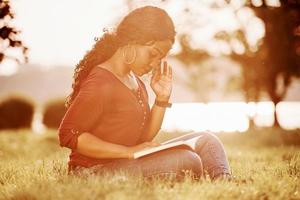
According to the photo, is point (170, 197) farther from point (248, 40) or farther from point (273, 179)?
point (248, 40)

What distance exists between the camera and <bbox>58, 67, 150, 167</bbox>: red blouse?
16.2 feet

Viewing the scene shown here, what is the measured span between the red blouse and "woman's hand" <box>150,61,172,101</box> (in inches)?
7.6

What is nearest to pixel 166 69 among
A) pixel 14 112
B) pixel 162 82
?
pixel 162 82

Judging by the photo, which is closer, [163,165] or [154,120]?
[163,165]

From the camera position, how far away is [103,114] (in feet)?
17.1

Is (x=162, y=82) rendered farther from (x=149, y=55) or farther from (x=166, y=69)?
(x=149, y=55)

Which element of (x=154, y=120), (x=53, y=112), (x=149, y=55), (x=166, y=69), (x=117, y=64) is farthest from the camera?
(x=53, y=112)

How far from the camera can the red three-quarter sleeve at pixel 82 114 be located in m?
4.93

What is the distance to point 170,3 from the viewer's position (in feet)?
68.4

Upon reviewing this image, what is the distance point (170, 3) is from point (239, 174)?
49.0ft

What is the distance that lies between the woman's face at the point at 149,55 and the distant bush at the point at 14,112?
20.2 metres

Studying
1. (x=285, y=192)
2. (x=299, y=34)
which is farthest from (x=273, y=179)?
(x=299, y=34)

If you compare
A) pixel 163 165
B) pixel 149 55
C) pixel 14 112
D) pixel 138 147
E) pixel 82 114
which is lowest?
pixel 14 112

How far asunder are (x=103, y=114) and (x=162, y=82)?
721 mm
